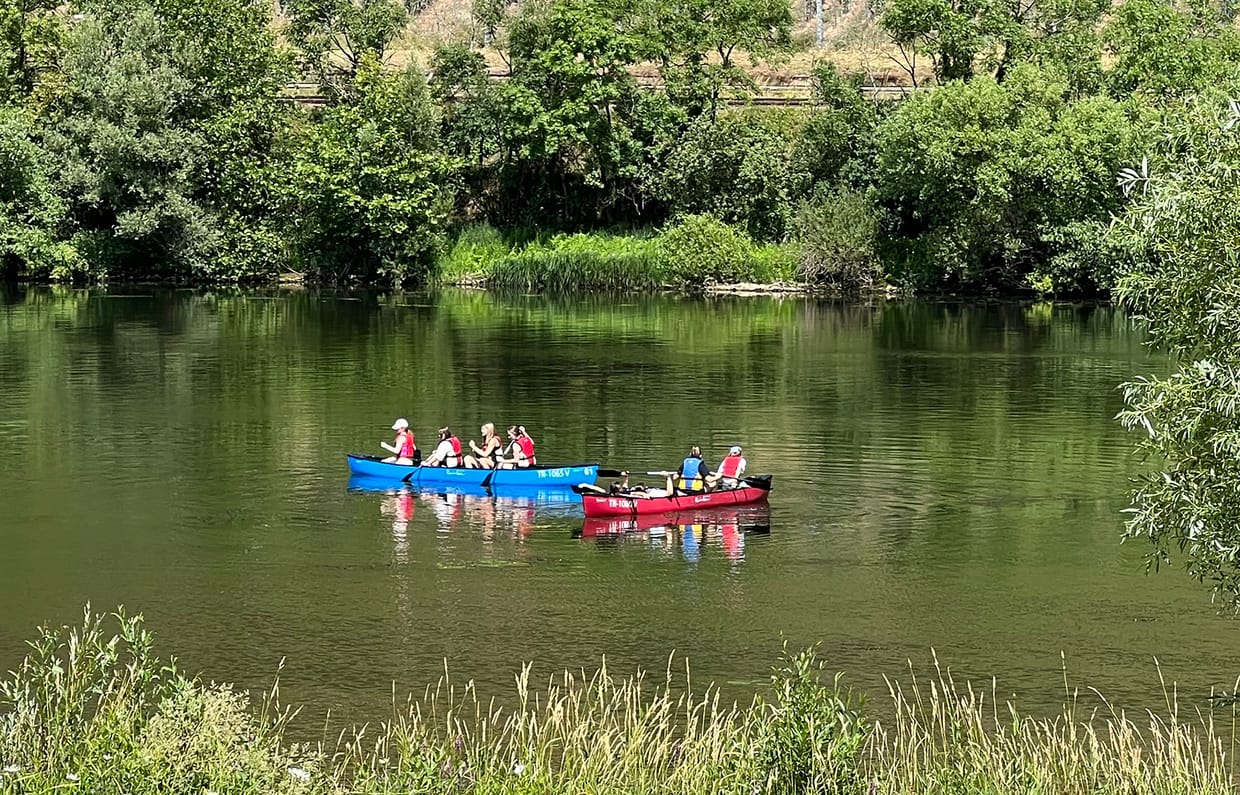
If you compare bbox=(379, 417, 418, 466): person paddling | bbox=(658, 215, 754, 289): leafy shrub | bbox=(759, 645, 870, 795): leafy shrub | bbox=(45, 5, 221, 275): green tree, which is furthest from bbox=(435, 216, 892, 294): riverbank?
bbox=(759, 645, 870, 795): leafy shrub

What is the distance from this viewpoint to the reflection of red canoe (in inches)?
1209

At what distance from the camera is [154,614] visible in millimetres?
24094

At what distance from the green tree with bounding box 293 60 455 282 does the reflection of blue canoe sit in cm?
5047

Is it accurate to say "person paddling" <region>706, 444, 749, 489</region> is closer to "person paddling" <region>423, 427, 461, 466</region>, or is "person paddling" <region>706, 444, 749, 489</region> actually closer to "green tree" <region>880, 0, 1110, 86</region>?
"person paddling" <region>423, 427, 461, 466</region>

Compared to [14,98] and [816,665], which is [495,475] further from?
[14,98]

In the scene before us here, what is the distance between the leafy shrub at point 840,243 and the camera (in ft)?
264

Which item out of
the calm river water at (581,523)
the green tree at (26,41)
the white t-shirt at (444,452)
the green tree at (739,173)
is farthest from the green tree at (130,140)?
the white t-shirt at (444,452)

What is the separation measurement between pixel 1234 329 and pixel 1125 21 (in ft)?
221

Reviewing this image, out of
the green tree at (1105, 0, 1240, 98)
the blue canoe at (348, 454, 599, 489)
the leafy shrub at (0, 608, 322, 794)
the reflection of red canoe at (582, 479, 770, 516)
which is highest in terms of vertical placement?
the green tree at (1105, 0, 1240, 98)

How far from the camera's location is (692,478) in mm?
31797

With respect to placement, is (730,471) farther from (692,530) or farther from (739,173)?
(739,173)

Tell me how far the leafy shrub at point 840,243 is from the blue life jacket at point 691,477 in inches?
1967

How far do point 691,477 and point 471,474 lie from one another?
4708 mm

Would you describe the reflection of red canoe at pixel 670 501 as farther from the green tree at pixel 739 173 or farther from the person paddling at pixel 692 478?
the green tree at pixel 739 173
